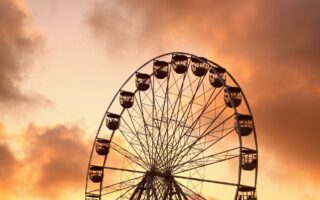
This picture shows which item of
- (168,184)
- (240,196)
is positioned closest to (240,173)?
(240,196)

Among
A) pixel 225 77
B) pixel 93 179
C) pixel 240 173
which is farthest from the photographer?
pixel 93 179

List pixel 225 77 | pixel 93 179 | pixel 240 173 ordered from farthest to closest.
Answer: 1. pixel 93 179
2. pixel 225 77
3. pixel 240 173

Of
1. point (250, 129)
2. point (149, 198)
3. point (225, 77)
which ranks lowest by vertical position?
point (149, 198)

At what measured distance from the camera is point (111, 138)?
55.3 meters

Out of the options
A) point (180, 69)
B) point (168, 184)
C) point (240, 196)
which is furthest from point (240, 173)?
point (180, 69)

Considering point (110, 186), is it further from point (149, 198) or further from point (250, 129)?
point (250, 129)

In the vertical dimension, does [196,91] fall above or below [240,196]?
above

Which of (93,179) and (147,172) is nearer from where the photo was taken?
(147,172)

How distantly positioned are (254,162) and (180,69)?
8.52m

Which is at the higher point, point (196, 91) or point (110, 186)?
point (196, 91)

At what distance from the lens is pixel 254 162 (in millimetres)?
48125

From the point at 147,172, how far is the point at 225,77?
7.39 meters

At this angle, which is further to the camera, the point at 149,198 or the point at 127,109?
the point at 127,109

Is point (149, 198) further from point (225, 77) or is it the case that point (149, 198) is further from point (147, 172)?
point (225, 77)
